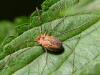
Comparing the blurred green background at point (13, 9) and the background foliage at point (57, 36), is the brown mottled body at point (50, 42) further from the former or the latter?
the blurred green background at point (13, 9)

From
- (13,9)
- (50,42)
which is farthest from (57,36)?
(13,9)

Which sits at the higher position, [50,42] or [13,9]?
[13,9]

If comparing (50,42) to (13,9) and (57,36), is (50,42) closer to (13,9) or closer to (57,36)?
(57,36)

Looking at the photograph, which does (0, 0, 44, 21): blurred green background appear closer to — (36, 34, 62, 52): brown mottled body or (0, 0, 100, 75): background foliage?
(36, 34, 62, 52): brown mottled body

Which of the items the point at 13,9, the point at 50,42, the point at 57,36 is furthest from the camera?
the point at 13,9

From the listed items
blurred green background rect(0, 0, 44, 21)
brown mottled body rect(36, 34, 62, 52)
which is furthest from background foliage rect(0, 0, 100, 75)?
blurred green background rect(0, 0, 44, 21)

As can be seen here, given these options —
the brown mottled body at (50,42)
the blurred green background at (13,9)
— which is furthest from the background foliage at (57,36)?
the blurred green background at (13,9)
